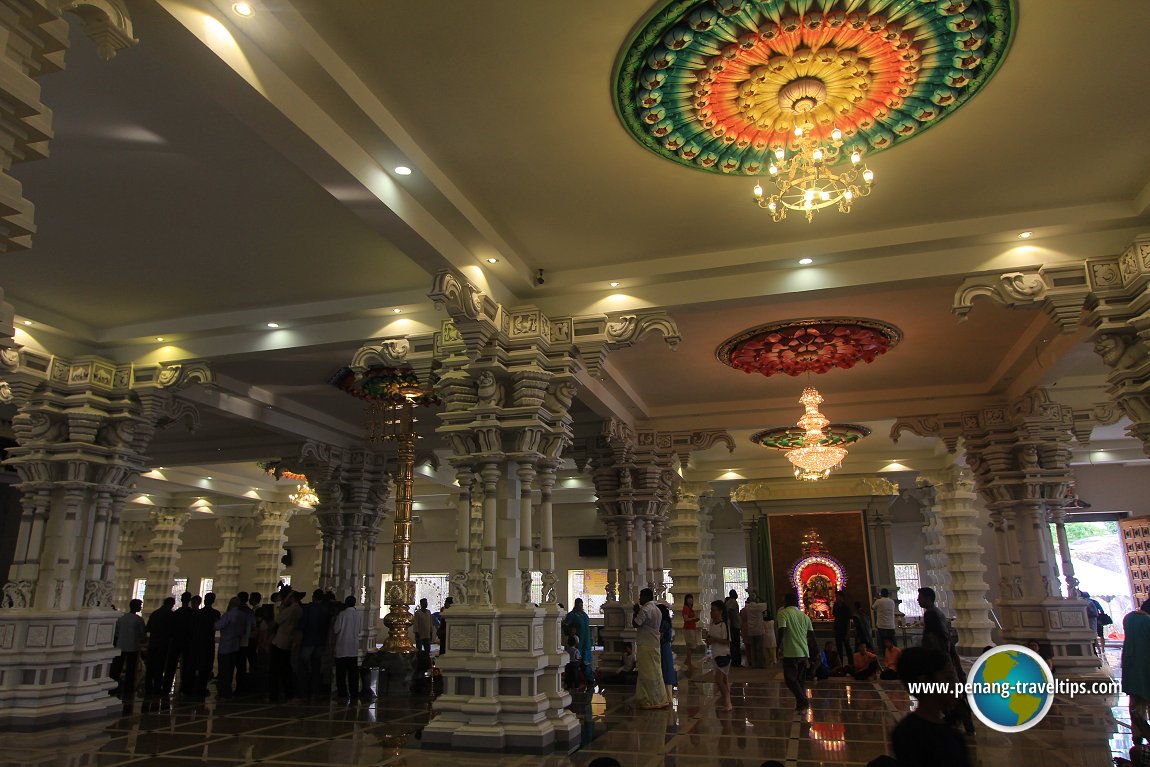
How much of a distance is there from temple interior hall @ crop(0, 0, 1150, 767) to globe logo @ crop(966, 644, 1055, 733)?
1.3 inches

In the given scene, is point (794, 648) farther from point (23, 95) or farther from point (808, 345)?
point (23, 95)

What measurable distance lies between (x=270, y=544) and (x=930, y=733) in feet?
63.5

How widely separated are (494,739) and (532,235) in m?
4.28

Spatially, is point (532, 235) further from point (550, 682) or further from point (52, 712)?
point (52, 712)

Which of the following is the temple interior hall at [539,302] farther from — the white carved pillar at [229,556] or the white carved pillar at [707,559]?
the white carved pillar at [229,556]

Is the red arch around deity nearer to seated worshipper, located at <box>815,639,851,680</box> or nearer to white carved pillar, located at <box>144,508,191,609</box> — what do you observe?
seated worshipper, located at <box>815,639,851,680</box>

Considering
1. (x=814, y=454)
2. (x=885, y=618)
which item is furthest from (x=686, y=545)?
(x=814, y=454)

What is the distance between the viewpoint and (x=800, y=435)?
1395 cm

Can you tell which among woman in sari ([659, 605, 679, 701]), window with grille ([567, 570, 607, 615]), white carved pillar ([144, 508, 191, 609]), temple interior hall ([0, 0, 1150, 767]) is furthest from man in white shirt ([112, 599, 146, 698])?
window with grille ([567, 570, 607, 615])

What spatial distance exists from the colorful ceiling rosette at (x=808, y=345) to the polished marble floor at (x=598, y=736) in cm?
409

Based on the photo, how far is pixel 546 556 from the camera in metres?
7.21

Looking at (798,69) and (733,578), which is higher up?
(798,69)

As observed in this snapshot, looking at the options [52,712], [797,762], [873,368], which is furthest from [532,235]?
[52,712]

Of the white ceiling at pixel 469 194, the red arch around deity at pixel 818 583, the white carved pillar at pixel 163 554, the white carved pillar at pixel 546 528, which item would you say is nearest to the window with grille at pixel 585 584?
the red arch around deity at pixel 818 583
